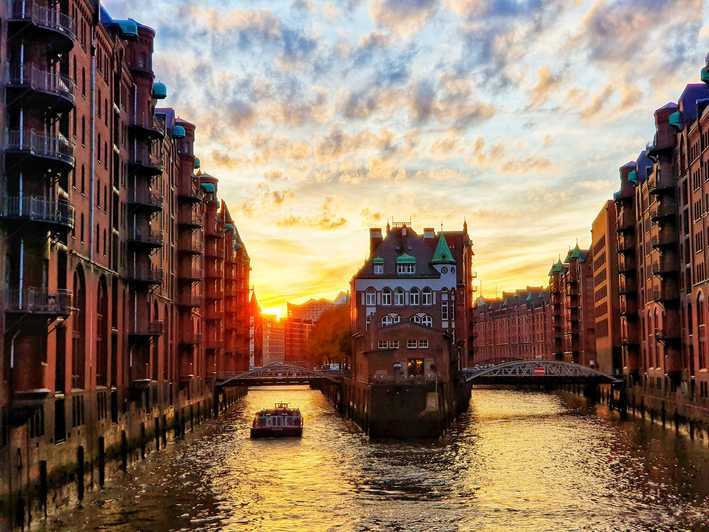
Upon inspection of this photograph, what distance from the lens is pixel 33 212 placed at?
37.7 meters

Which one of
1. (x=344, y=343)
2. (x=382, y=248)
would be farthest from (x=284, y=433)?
(x=344, y=343)

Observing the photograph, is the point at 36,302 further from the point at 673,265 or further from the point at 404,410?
the point at 673,265

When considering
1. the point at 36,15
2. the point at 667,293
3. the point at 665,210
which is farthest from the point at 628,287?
the point at 36,15

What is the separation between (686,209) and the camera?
263 ft

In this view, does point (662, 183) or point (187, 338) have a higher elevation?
point (662, 183)

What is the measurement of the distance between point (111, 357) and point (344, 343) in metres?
86.8

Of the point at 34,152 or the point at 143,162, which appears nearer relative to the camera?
the point at 34,152

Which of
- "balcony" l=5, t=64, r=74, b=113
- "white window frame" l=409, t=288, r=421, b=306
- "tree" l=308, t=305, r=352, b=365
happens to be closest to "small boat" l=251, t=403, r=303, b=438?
"white window frame" l=409, t=288, r=421, b=306

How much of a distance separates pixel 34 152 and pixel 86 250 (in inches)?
522

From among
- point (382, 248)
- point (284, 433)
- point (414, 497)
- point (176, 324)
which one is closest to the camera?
point (414, 497)

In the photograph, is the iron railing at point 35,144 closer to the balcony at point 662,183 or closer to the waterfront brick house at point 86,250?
the waterfront brick house at point 86,250

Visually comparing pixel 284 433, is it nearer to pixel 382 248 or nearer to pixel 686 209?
pixel 686 209

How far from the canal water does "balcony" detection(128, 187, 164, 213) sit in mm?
16445

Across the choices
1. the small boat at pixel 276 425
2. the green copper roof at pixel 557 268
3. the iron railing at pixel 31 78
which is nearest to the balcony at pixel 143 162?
the iron railing at pixel 31 78
